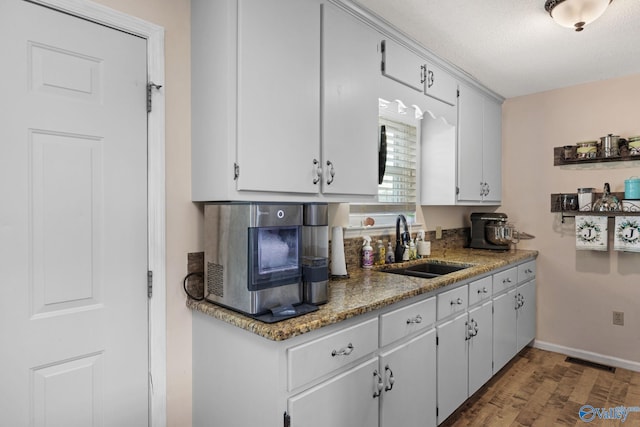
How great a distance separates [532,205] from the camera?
3.59 m

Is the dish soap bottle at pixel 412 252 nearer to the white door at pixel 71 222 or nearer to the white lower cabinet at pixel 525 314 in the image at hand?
the white lower cabinet at pixel 525 314

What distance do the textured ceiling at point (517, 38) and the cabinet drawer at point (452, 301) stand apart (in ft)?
5.22

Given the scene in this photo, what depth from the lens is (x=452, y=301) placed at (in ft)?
7.32

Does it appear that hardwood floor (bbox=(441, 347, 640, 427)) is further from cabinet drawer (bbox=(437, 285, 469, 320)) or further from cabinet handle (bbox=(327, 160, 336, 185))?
cabinet handle (bbox=(327, 160, 336, 185))

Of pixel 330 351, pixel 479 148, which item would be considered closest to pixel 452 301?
pixel 330 351

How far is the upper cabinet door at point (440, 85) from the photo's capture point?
258cm

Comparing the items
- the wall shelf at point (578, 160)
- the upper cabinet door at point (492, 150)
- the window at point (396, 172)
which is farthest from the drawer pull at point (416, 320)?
the wall shelf at point (578, 160)

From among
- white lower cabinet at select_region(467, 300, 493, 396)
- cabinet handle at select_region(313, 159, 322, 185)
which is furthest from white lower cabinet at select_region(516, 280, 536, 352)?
cabinet handle at select_region(313, 159, 322, 185)

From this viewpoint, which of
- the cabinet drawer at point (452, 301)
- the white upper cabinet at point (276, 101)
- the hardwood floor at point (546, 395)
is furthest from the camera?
the hardwood floor at point (546, 395)

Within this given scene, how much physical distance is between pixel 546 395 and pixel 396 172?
1.97m

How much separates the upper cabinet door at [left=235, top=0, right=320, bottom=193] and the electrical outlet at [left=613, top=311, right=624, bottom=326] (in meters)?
3.06

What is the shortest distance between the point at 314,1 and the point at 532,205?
2925 mm

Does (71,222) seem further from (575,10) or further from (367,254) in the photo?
(575,10)

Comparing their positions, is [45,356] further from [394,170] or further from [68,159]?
[394,170]
